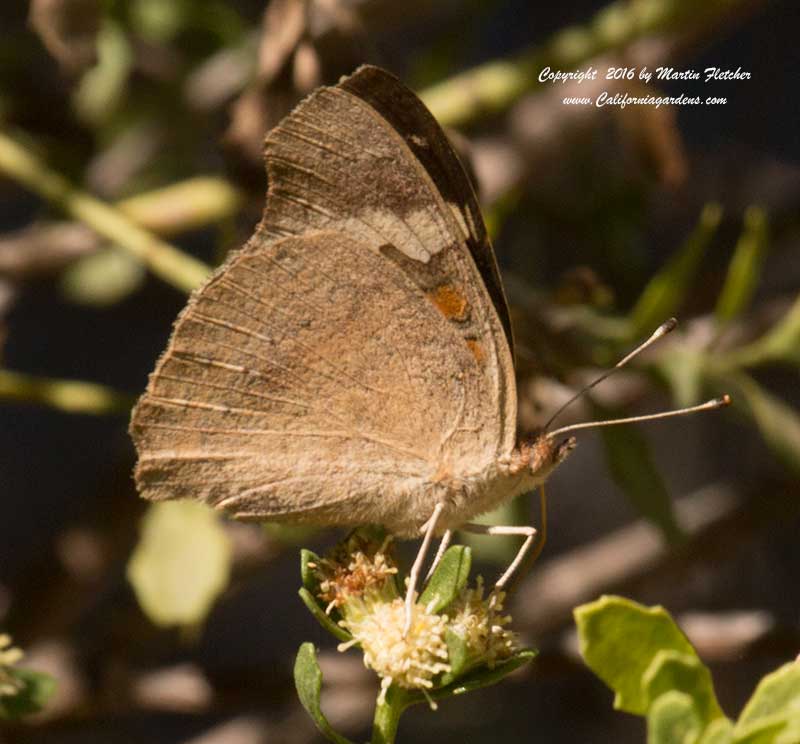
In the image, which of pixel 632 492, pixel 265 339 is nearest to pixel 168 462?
pixel 265 339

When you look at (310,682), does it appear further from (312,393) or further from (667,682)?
(312,393)

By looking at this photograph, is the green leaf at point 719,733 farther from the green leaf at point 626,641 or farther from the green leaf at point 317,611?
the green leaf at point 317,611

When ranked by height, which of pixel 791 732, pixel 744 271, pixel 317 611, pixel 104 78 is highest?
pixel 104 78

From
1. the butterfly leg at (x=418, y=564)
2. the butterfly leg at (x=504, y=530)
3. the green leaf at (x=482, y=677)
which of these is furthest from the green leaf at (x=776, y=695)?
the butterfly leg at (x=504, y=530)

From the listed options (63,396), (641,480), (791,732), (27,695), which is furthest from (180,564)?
(791,732)

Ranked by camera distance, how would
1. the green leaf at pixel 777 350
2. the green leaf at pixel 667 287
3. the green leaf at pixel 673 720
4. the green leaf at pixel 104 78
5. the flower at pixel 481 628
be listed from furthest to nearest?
the green leaf at pixel 104 78 → the green leaf at pixel 777 350 → the green leaf at pixel 667 287 → the flower at pixel 481 628 → the green leaf at pixel 673 720

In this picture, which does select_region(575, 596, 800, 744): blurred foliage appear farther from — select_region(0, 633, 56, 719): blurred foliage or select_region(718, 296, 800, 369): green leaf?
select_region(718, 296, 800, 369): green leaf

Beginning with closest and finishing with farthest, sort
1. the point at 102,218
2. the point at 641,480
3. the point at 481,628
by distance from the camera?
the point at 481,628 → the point at 641,480 → the point at 102,218

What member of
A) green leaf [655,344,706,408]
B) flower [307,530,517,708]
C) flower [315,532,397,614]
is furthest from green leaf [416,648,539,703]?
green leaf [655,344,706,408]
